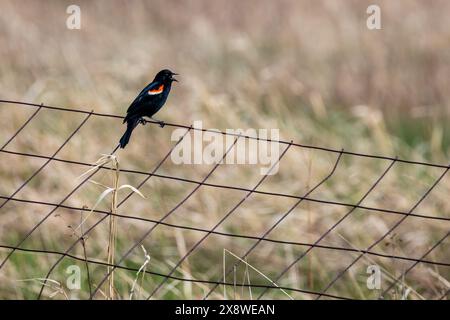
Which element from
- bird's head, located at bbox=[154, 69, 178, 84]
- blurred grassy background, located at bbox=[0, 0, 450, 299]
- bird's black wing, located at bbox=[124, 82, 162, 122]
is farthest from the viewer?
blurred grassy background, located at bbox=[0, 0, 450, 299]

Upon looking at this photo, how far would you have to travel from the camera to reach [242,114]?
7.92 meters

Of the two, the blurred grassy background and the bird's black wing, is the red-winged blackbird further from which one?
the blurred grassy background

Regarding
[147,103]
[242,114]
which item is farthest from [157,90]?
[242,114]

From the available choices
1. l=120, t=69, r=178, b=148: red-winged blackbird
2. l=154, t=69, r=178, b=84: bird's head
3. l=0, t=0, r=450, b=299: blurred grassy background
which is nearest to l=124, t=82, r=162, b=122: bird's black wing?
l=120, t=69, r=178, b=148: red-winged blackbird

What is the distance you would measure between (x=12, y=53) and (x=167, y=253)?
3805 mm

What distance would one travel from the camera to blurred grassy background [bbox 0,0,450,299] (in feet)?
20.4

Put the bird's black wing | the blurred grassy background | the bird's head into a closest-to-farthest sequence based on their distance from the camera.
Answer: the bird's black wing
the bird's head
the blurred grassy background

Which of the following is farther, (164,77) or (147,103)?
(164,77)

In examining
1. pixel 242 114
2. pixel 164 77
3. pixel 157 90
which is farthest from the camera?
pixel 242 114

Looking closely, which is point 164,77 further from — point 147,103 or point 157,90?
point 147,103

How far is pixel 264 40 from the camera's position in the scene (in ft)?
34.2

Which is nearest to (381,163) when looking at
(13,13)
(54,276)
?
(54,276)

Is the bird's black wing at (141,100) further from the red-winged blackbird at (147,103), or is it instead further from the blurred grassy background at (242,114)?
the blurred grassy background at (242,114)

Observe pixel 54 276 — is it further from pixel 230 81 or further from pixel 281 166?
pixel 230 81
